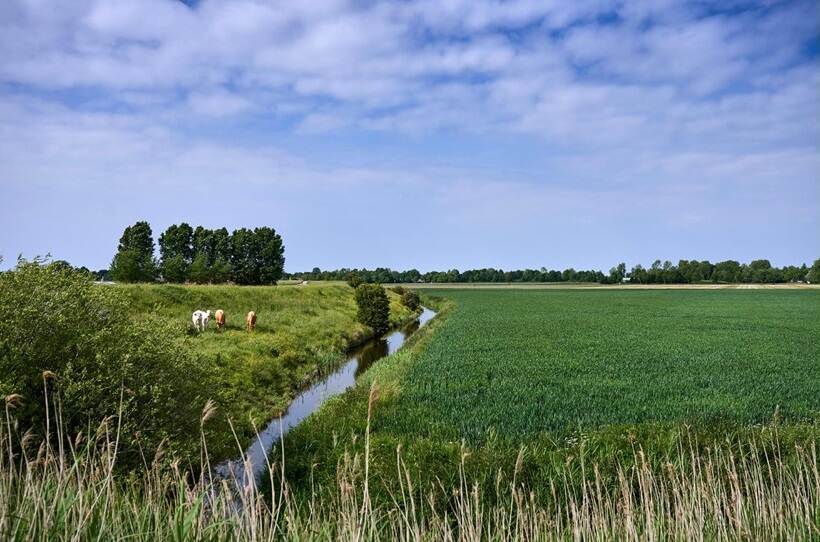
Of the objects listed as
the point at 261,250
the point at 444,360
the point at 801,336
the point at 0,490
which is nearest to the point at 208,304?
the point at 444,360

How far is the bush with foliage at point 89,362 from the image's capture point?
8594 mm

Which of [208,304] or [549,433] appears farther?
[208,304]

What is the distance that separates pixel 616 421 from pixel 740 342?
2146 centimetres

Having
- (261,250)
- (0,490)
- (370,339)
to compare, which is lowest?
(370,339)

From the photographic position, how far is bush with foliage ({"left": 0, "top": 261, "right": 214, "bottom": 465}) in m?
8.59

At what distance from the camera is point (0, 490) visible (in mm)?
4129

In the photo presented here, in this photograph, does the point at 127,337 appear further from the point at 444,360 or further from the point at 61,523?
the point at 444,360

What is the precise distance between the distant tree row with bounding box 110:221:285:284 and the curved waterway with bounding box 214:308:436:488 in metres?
34.1

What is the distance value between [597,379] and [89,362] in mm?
14580

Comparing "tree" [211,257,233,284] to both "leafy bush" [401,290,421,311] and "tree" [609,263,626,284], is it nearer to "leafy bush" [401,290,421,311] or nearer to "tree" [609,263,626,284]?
"leafy bush" [401,290,421,311]

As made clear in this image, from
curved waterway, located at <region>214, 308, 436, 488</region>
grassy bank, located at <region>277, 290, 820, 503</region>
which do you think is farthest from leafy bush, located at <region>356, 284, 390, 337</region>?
grassy bank, located at <region>277, 290, 820, 503</region>

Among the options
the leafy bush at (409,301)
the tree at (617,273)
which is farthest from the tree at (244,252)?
the tree at (617,273)

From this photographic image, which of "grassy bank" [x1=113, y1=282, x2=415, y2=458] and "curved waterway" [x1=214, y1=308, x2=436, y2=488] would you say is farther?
"grassy bank" [x1=113, y1=282, x2=415, y2=458]

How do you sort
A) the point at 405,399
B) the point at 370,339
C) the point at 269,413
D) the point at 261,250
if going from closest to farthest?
the point at 405,399, the point at 269,413, the point at 370,339, the point at 261,250
